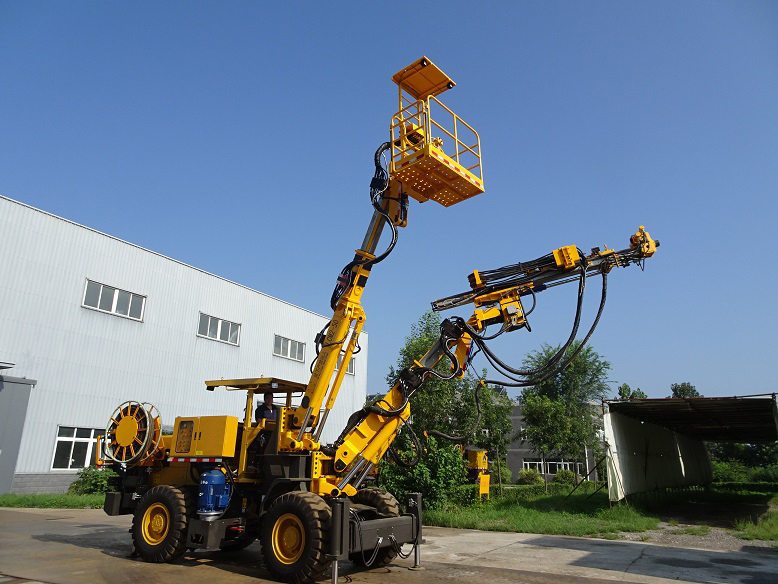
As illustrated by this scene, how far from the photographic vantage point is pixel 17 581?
7.60m

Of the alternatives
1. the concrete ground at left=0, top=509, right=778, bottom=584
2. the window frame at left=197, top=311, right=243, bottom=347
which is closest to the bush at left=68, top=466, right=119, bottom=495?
the window frame at left=197, top=311, right=243, bottom=347

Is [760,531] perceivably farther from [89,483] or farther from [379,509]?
[89,483]

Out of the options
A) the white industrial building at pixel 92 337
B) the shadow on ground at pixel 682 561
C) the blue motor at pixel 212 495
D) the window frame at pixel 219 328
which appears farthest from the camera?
the window frame at pixel 219 328

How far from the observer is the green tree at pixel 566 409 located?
1174 inches

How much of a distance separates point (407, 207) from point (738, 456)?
210 ft

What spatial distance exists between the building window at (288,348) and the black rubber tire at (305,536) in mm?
20326

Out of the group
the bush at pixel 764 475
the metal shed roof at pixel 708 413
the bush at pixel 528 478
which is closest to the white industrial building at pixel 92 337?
the metal shed roof at pixel 708 413

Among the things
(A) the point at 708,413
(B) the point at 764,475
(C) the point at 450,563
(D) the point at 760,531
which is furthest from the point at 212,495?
(B) the point at 764,475

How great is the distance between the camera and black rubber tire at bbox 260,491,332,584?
7.66 metres

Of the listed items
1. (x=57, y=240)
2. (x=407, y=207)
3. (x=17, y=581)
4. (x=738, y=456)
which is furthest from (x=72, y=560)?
(x=738, y=456)

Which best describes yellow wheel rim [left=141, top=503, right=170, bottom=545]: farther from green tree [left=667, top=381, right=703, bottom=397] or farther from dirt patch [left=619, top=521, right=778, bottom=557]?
green tree [left=667, top=381, right=703, bottom=397]

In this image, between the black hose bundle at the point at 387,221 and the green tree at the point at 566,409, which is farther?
the green tree at the point at 566,409

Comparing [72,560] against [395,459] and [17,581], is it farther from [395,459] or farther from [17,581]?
[395,459]

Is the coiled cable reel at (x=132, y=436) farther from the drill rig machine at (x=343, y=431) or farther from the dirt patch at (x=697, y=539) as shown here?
the dirt patch at (x=697, y=539)
